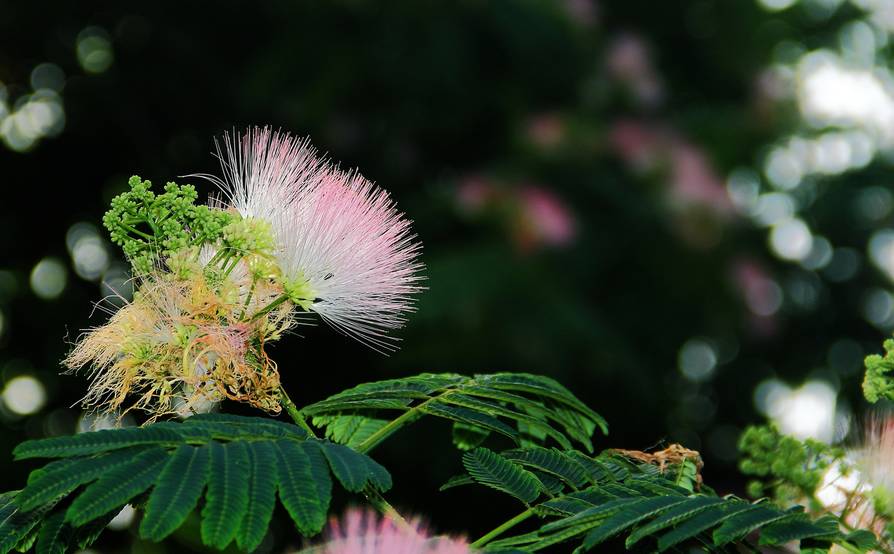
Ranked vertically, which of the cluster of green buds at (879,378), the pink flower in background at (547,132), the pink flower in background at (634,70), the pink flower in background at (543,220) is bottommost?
the cluster of green buds at (879,378)

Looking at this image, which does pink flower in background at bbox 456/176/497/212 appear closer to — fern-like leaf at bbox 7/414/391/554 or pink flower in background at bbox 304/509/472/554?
fern-like leaf at bbox 7/414/391/554

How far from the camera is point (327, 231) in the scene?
1890 mm

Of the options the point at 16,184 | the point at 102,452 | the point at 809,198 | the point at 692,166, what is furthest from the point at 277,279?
the point at 809,198

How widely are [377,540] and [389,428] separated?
47cm

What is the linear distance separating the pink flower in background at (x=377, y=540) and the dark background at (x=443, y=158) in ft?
16.6

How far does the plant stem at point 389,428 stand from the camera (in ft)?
5.96

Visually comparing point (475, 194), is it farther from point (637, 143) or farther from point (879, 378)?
point (879, 378)

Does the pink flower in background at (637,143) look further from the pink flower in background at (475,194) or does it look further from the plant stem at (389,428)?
the plant stem at (389,428)

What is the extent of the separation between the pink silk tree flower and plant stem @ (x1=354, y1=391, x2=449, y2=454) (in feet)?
0.54

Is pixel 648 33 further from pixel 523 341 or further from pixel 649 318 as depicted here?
pixel 523 341

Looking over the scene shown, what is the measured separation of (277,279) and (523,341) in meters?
4.49

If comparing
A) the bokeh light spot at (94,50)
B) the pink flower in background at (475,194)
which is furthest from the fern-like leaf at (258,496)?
the bokeh light spot at (94,50)

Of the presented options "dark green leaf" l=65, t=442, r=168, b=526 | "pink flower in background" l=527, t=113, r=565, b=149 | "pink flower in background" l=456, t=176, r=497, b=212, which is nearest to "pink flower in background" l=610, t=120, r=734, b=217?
"pink flower in background" l=527, t=113, r=565, b=149

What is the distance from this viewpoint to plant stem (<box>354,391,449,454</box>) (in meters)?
1.82
